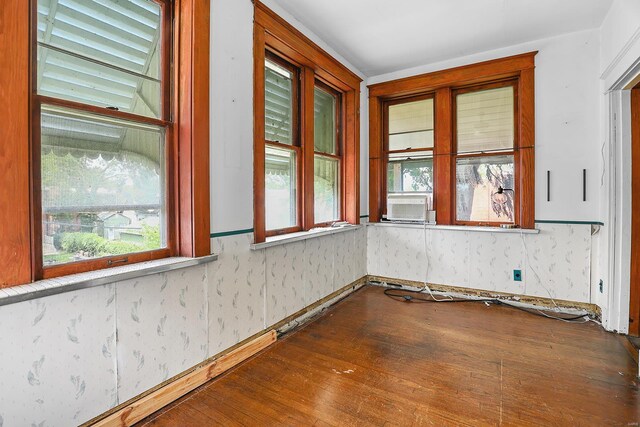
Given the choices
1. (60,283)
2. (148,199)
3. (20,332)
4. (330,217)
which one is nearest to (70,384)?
(20,332)

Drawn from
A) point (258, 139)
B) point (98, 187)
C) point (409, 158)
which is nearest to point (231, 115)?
point (258, 139)

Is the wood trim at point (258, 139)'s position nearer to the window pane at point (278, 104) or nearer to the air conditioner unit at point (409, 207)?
the window pane at point (278, 104)

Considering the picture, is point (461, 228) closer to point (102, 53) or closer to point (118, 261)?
point (118, 261)

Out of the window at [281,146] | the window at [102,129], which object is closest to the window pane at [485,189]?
the window at [281,146]

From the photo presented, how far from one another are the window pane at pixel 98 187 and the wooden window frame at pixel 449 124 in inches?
108

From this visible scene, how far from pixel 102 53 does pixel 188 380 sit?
6.04 feet

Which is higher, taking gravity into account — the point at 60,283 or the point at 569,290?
the point at 60,283

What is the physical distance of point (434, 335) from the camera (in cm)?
265

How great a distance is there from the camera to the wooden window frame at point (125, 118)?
4.26 ft

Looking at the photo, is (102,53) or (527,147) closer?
(102,53)

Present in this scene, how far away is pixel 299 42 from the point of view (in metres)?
2.81

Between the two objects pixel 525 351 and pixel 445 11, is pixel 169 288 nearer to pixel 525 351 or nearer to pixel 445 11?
pixel 525 351

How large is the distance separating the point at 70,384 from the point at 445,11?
11.2 feet

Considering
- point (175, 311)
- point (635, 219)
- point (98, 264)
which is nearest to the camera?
point (98, 264)
